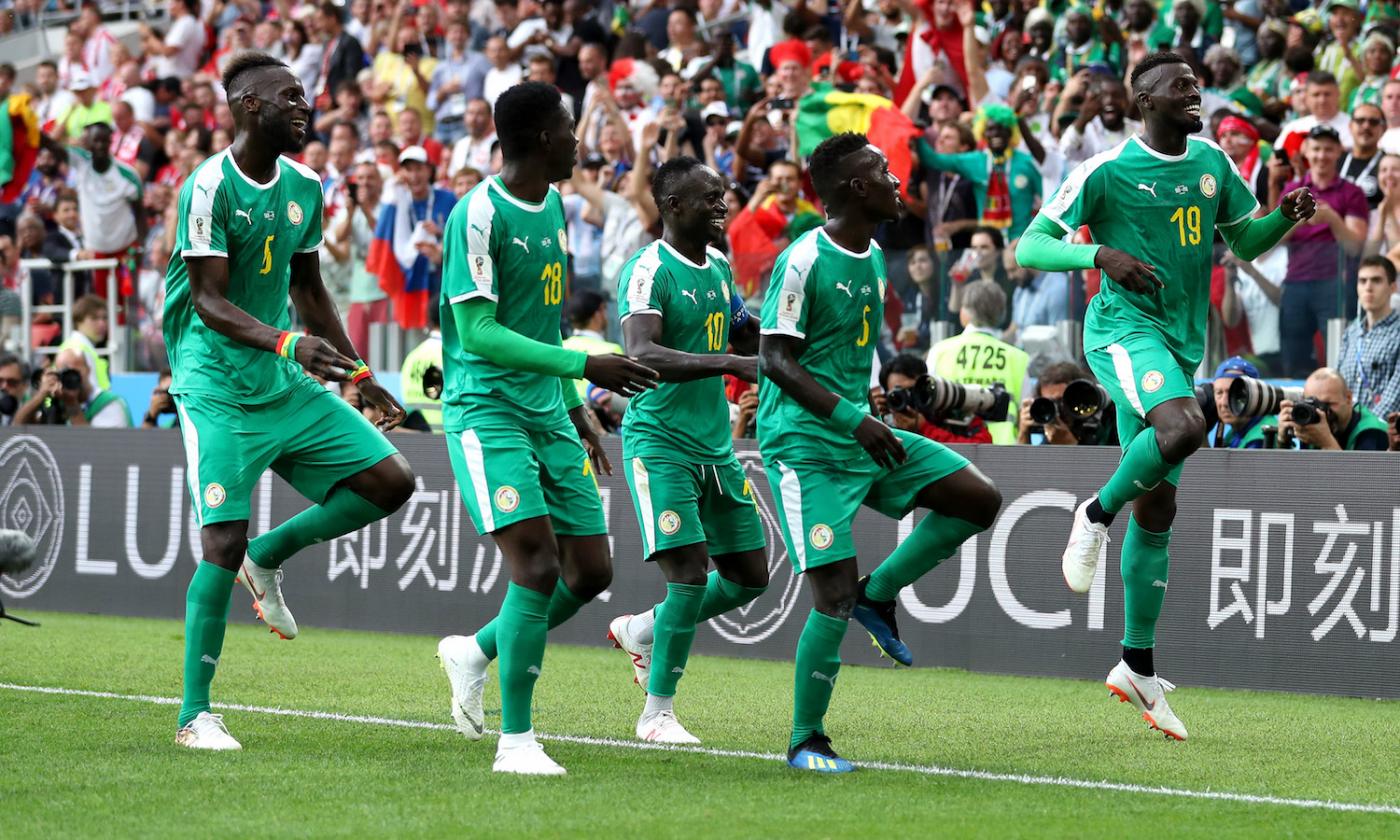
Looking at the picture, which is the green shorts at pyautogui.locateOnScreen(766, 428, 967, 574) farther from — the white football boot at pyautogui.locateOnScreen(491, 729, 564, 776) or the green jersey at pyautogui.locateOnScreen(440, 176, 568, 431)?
the white football boot at pyautogui.locateOnScreen(491, 729, 564, 776)

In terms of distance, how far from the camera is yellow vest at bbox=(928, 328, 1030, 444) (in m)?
12.0

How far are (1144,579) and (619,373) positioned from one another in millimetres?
2981

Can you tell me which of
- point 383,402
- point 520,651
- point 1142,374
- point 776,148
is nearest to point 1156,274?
point 1142,374

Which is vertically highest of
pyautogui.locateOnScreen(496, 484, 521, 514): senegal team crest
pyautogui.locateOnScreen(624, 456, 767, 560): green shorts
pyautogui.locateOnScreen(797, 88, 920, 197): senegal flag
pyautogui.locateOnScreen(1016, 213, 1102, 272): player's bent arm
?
pyautogui.locateOnScreen(797, 88, 920, 197): senegal flag

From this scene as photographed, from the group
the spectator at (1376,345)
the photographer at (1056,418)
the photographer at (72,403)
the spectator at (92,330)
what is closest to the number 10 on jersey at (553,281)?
the photographer at (1056,418)

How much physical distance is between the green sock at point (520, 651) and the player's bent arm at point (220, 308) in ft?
4.39

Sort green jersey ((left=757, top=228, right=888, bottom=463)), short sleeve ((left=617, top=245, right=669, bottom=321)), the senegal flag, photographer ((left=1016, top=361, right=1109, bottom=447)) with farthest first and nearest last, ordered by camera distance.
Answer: the senegal flag
photographer ((left=1016, top=361, right=1109, bottom=447))
short sleeve ((left=617, top=245, right=669, bottom=321))
green jersey ((left=757, top=228, right=888, bottom=463))

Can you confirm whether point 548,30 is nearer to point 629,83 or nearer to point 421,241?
point 629,83

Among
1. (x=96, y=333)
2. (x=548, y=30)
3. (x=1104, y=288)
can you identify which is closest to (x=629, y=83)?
(x=548, y=30)

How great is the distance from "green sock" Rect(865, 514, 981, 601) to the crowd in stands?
3.72m

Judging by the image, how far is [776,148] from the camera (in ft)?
53.6

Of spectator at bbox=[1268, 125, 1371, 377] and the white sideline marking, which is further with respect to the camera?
spectator at bbox=[1268, 125, 1371, 377]

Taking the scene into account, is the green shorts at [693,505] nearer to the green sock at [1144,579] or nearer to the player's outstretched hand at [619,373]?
the player's outstretched hand at [619,373]

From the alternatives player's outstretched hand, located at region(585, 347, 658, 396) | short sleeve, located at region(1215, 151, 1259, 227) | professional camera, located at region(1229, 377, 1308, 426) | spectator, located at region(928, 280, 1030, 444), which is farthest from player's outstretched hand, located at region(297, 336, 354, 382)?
spectator, located at region(928, 280, 1030, 444)
